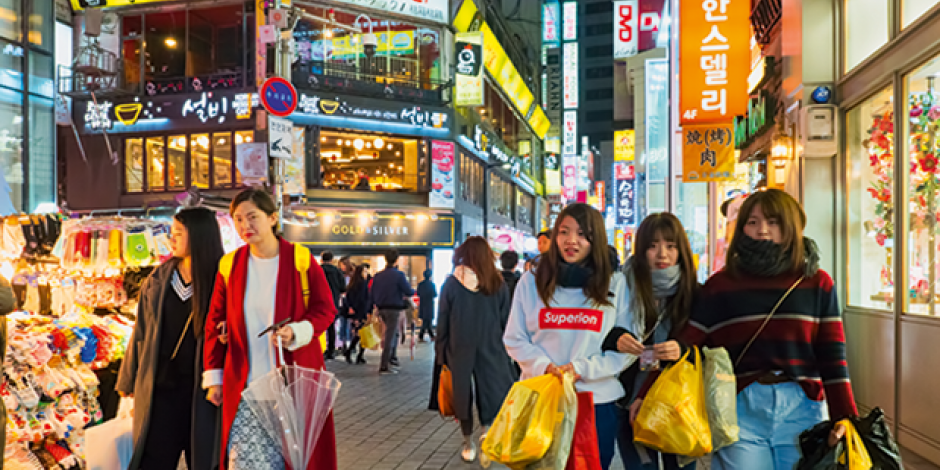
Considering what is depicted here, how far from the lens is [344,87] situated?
85.3 ft

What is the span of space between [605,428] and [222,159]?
2333 centimetres

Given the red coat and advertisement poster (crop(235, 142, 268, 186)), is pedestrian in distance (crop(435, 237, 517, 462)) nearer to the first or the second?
the red coat

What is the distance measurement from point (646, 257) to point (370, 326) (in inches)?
374

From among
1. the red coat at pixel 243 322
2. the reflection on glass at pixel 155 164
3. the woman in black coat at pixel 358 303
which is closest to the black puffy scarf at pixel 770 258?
the red coat at pixel 243 322

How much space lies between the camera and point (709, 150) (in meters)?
12.8

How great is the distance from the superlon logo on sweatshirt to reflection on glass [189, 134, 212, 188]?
919 inches

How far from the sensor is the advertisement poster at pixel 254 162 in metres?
11.2

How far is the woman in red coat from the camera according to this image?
4102mm

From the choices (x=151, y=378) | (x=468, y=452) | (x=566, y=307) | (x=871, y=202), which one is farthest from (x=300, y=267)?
(x=871, y=202)

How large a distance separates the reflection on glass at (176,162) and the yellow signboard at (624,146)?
1936cm

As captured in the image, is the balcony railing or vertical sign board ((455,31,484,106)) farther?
vertical sign board ((455,31,484,106))

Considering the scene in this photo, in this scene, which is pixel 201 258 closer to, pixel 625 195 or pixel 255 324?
pixel 255 324

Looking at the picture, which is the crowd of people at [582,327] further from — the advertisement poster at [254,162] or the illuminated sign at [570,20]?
the illuminated sign at [570,20]

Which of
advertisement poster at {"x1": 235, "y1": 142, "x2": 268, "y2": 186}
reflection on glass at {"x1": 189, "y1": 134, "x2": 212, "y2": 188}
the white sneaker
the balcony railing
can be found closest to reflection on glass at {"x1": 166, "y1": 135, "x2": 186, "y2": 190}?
reflection on glass at {"x1": 189, "y1": 134, "x2": 212, "y2": 188}
